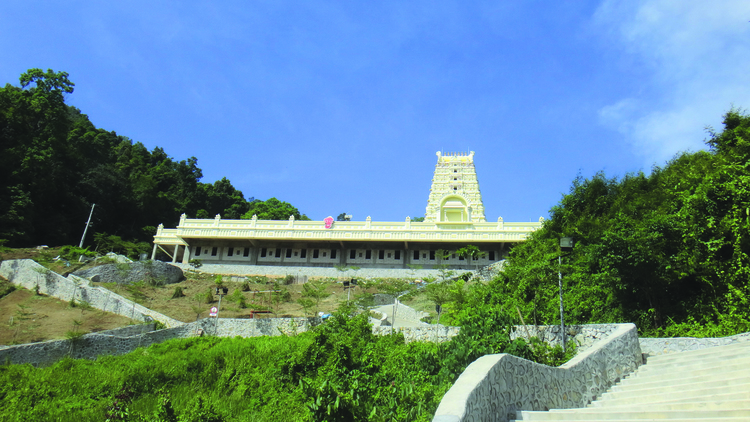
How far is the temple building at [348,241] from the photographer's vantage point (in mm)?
34906

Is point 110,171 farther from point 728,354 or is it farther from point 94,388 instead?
point 728,354

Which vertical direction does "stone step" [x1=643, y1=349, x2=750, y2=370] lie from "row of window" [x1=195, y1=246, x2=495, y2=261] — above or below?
below

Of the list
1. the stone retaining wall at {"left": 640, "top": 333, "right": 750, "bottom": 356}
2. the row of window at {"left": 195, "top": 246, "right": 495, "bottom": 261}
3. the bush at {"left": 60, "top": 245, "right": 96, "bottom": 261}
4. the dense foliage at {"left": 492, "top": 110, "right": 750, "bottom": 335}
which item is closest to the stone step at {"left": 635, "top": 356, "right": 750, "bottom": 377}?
the stone retaining wall at {"left": 640, "top": 333, "right": 750, "bottom": 356}

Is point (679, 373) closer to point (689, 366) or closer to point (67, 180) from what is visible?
point (689, 366)

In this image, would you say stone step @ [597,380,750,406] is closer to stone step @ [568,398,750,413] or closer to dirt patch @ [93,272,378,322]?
stone step @ [568,398,750,413]

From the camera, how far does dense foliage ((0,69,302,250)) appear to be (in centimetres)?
3688

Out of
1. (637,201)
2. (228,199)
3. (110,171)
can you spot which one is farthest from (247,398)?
(228,199)

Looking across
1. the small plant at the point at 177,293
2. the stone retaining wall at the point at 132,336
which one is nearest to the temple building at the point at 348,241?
the small plant at the point at 177,293

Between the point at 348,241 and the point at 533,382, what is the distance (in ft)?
97.3

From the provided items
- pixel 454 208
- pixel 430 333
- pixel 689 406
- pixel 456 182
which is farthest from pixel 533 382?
pixel 456 182

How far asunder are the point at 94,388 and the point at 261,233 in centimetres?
2363

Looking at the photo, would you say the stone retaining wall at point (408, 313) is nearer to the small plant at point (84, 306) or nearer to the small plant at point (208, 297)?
the small plant at point (208, 297)

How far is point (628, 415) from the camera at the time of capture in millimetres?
6281

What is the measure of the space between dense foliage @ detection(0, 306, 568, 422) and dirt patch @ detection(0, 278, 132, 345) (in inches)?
183
